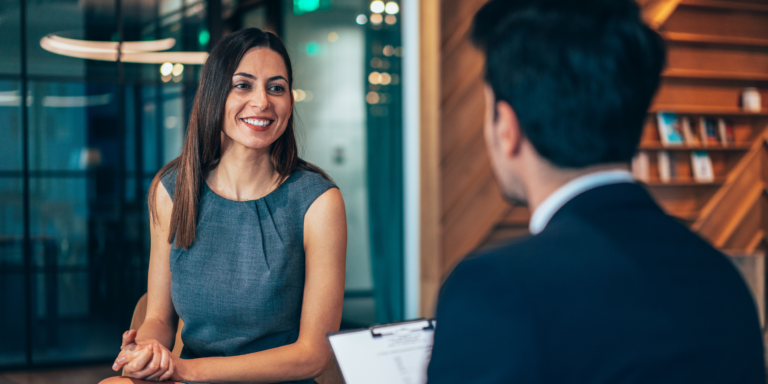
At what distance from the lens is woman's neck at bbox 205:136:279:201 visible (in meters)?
1.64

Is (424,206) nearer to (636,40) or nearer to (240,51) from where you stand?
(240,51)

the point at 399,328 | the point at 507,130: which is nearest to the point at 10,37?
the point at 399,328

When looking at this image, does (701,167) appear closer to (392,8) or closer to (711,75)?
(711,75)

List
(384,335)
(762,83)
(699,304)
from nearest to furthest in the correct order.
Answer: (699,304) → (384,335) → (762,83)

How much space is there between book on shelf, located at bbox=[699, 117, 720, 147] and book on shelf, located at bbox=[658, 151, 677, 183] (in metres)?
0.36

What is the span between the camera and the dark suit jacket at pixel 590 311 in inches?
21.2

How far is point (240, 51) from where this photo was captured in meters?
1.58

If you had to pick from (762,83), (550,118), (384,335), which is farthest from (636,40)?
(762,83)

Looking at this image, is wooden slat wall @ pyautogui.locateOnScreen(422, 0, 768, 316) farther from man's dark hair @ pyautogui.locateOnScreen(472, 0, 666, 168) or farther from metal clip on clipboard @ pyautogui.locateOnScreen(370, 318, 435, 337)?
A: man's dark hair @ pyautogui.locateOnScreen(472, 0, 666, 168)

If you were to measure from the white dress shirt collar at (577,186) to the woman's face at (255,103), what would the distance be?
1085 millimetres

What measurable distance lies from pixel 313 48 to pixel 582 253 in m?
4.13

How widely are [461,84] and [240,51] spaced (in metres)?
2.97

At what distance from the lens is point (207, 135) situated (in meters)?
1.62

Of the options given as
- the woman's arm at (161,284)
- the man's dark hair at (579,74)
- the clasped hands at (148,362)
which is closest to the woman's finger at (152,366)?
the clasped hands at (148,362)
